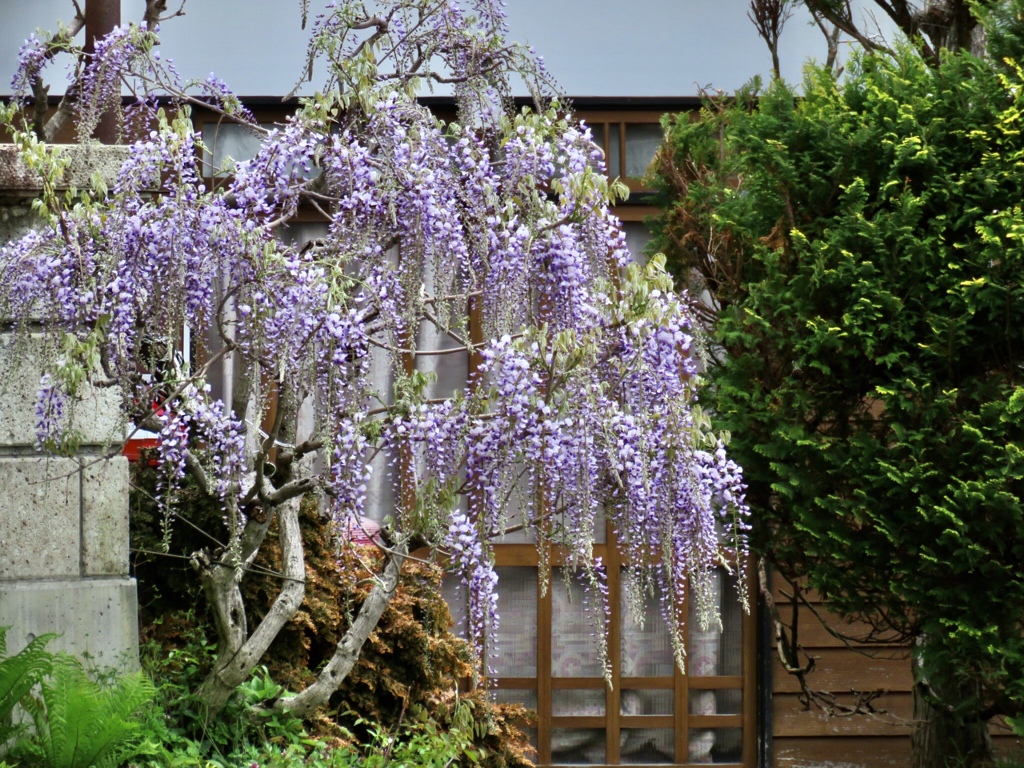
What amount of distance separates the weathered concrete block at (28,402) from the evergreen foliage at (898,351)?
269cm

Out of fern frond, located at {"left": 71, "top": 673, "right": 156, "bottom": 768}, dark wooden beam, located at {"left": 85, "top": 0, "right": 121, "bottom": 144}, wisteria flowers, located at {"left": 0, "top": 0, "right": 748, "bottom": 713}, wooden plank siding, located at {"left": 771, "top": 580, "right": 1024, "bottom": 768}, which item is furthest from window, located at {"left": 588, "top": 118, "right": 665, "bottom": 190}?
fern frond, located at {"left": 71, "top": 673, "right": 156, "bottom": 768}

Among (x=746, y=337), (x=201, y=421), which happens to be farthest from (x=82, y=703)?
(x=746, y=337)

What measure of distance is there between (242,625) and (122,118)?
1.98m

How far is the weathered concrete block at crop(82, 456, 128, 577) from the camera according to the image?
430 cm

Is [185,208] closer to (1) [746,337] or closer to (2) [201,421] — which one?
(2) [201,421]

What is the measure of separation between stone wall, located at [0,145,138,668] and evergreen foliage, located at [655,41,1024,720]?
267 cm

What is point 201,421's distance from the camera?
3.80 metres

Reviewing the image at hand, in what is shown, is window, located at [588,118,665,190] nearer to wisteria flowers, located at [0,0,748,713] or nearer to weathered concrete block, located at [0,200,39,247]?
wisteria flowers, located at [0,0,748,713]

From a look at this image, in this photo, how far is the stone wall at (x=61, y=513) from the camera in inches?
166

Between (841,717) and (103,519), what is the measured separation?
13.9ft

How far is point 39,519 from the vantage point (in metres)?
4.25

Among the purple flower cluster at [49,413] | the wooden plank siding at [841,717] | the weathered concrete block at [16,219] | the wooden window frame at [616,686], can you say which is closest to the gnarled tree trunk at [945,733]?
the wooden plank siding at [841,717]

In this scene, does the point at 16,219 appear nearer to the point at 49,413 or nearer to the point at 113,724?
the point at 49,413

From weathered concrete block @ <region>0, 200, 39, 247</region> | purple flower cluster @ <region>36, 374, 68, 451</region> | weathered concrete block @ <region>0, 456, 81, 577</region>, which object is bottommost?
weathered concrete block @ <region>0, 456, 81, 577</region>
